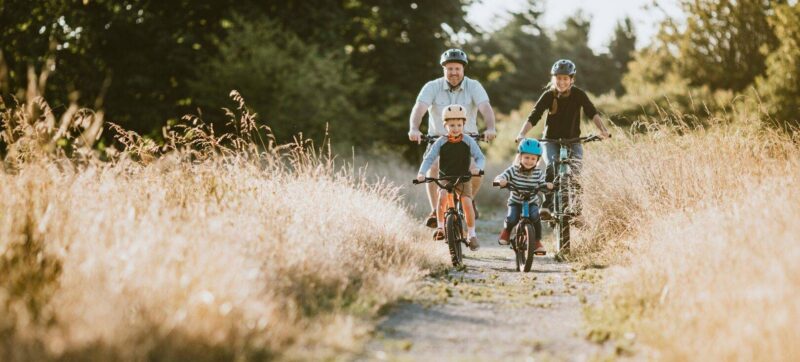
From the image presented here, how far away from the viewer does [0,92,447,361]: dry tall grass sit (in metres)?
3.76

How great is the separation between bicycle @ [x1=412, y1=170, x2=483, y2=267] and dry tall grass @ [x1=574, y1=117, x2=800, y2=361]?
135 cm

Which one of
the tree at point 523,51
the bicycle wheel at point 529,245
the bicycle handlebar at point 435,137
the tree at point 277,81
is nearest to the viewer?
the bicycle wheel at point 529,245

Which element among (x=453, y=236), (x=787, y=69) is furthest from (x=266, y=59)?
(x=787, y=69)

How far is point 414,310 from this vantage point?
5.57m

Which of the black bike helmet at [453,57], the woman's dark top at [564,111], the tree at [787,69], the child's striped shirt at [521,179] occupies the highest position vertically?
Result: the tree at [787,69]

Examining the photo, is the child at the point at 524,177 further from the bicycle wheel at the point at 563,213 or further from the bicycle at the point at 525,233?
the bicycle wheel at the point at 563,213

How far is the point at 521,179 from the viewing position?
8.31 metres

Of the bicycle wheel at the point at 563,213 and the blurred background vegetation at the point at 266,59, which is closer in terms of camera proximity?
the bicycle wheel at the point at 563,213

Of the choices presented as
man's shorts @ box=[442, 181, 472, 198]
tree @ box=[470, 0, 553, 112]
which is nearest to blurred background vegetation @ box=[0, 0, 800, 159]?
man's shorts @ box=[442, 181, 472, 198]

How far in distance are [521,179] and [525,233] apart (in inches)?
24.9

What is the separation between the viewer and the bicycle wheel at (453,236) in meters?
7.98

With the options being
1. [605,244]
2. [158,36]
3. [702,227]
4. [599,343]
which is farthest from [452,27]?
[599,343]

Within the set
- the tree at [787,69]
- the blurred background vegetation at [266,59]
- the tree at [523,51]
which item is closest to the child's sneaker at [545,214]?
the blurred background vegetation at [266,59]

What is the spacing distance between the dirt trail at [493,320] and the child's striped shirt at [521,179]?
0.89 meters
